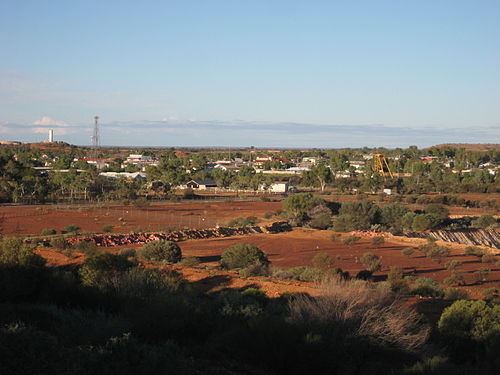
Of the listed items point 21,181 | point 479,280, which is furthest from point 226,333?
point 21,181

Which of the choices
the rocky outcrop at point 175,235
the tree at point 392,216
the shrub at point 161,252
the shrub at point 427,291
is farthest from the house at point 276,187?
the shrub at point 427,291

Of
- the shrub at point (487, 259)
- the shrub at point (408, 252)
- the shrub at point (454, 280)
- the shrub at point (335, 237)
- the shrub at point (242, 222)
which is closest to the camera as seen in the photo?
the shrub at point (454, 280)

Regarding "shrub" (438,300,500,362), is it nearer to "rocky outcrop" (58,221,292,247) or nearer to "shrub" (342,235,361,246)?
"rocky outcrop" (58,221,292,247)

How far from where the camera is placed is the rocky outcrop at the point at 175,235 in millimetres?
35500

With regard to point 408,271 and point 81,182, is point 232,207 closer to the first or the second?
point 81,182

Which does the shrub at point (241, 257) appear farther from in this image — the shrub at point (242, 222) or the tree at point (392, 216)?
the tree at point (392, 216)

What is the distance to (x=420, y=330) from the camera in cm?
1327

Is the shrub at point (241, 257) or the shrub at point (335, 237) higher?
the shrub at point (241, 257)

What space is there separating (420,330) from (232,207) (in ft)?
170

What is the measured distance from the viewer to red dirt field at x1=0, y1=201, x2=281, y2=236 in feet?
146

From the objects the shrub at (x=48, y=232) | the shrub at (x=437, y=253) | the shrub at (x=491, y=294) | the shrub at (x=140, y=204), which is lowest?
the shrub at (x=140, y=204)

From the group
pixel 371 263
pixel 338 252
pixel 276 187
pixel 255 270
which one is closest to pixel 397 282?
pixel 255 270

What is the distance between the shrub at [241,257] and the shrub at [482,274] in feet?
32.8

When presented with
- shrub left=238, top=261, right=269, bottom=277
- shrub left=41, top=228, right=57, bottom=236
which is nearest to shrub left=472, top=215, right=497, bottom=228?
shrub left=238, top=261, right=269, bottom=277
